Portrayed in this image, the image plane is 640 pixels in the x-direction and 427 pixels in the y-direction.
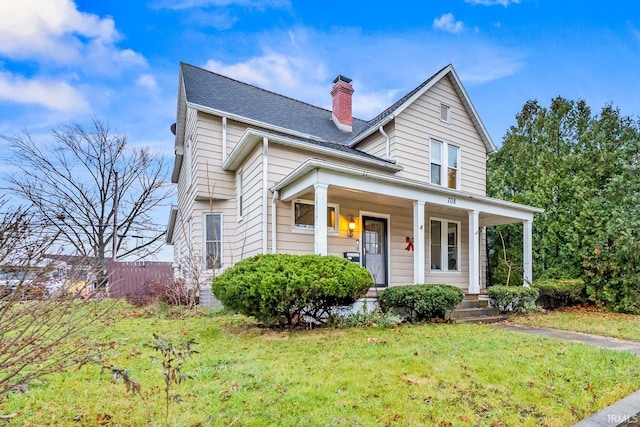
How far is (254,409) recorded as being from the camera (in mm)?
3104

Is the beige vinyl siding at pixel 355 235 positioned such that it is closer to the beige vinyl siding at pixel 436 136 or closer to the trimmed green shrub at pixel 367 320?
the beige vinyl siding at pixel 436 136

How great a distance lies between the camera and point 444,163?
1198cm

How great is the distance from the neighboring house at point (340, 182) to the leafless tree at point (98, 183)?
697 cm

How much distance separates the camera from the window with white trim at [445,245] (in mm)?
11625

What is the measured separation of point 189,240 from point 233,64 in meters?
9.05

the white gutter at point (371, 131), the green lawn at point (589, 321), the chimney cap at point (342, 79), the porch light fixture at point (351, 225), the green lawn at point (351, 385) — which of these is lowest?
the green lawn at point (589, 321)

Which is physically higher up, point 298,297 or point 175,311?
point 298,297

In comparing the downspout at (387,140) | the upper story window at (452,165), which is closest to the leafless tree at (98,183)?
the downspout at (387,140)

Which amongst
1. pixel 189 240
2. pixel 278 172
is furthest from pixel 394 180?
pixel 189 240

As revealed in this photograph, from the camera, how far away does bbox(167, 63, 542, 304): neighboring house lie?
8.61 m

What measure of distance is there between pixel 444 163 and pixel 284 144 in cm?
582

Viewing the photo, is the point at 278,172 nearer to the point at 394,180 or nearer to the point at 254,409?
the point at 394,180

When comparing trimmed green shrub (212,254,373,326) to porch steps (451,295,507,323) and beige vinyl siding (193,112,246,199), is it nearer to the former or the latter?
porch steps (451,295,507,323)

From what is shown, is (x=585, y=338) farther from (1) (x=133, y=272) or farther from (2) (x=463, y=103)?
(1) (x=133, y=272)
